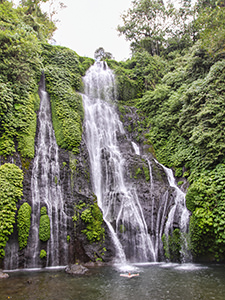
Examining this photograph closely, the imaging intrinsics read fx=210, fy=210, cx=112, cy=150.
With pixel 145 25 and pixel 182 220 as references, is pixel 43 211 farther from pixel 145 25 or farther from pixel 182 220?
pixel 145 25

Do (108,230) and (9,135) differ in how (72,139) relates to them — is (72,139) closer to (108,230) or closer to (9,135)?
(9,135)

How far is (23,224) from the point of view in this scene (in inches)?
343

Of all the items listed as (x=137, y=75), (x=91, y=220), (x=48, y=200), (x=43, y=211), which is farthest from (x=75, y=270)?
(x=137, y=75)

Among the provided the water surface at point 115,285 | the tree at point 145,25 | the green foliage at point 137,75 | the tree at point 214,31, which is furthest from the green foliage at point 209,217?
the tree at point 145,25

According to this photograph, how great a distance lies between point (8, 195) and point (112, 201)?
5.13 metres

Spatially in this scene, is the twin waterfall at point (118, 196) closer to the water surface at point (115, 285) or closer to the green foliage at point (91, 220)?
the green foliage at point (91, 220)

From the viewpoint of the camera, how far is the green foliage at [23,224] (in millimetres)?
8573

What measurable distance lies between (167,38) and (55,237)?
2512cm

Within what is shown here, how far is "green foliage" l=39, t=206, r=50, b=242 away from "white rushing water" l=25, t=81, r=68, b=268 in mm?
132

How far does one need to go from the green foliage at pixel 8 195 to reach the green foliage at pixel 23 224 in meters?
0.29

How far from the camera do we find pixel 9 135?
1056cm

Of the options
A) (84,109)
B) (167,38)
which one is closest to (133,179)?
(84,109)

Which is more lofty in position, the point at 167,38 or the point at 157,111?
the point at 167,38

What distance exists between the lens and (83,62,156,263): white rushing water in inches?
395
